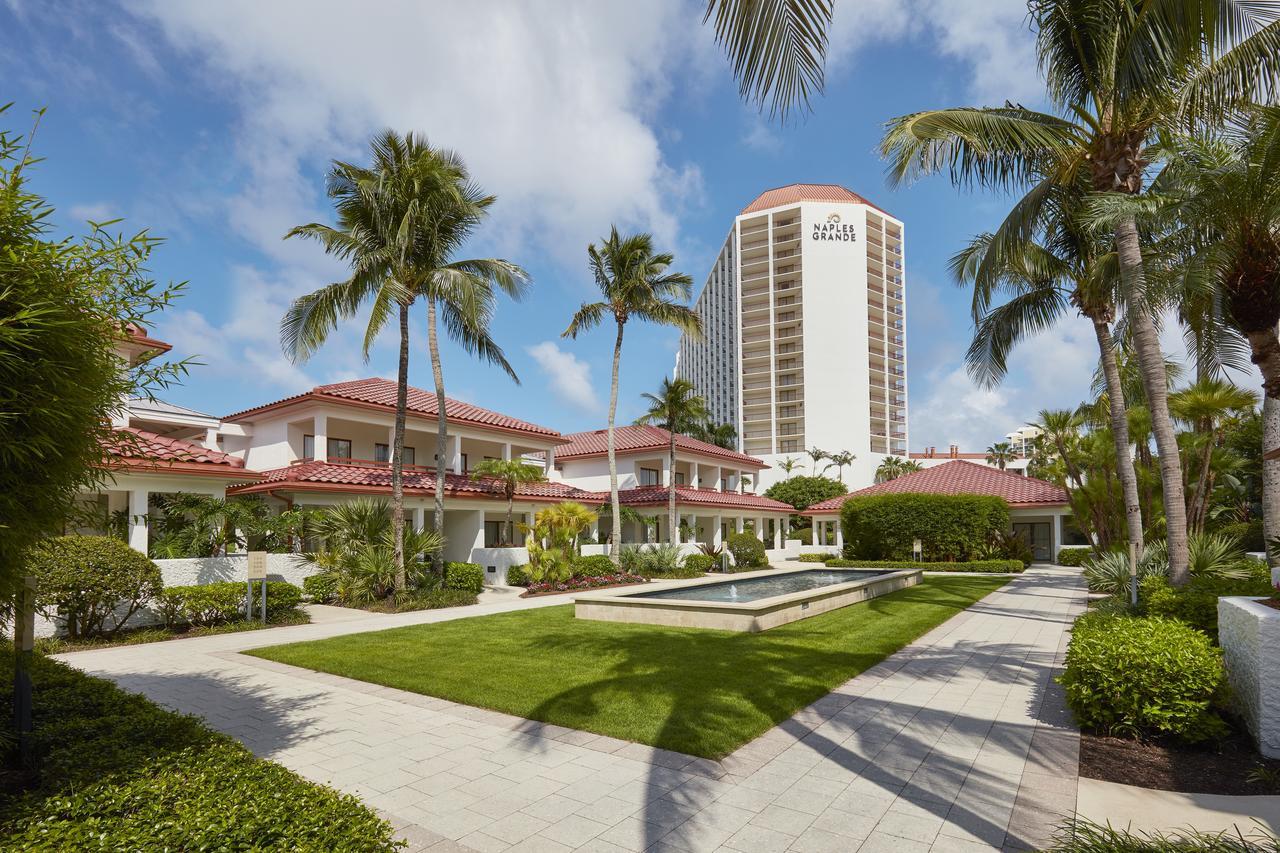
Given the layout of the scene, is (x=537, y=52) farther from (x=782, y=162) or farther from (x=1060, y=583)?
(x=1060, y=583)

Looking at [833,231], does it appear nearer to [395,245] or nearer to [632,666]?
[395,245]

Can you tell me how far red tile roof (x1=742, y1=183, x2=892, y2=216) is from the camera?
89.9m

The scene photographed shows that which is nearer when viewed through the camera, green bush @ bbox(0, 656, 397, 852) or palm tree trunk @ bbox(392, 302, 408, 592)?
green bush @ bbox(0, 656, 397, 852)

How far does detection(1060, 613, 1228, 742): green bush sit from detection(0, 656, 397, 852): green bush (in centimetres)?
657

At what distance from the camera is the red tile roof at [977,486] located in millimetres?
33469

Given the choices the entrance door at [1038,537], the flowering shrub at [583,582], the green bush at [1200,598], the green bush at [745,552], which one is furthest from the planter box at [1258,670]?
the entrance door at [1038,537]

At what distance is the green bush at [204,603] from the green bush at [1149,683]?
15.1 m

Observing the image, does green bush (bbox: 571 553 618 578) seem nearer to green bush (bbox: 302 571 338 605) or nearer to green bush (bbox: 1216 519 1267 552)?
green bush (bbox: 302 571 338 605)

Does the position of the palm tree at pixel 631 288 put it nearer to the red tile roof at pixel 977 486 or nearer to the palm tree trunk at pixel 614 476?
the palm tree trunk at pixel 614 476

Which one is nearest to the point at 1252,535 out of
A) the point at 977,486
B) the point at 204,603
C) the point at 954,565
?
the point at 977,486

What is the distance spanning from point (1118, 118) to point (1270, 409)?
17.9ft

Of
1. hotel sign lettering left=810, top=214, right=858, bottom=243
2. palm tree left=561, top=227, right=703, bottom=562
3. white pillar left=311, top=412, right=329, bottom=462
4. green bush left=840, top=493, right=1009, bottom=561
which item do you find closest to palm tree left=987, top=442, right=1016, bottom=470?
hotel sign lettering left=810, top=214, right=858, bottom=243

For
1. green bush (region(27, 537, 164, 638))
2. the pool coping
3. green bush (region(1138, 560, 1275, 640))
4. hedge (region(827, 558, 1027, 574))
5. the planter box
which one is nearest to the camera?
the planter box

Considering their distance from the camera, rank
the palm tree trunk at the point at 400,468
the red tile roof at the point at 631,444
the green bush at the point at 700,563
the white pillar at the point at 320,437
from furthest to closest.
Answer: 1. the red tile roof at the point at 631,444
2. the green bush at the point at 700,563
3. the white pillar at the point at 320,437
4. the palm tree trunk at the point at 400,468
